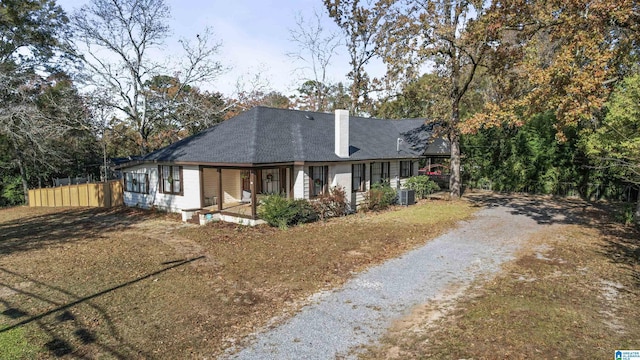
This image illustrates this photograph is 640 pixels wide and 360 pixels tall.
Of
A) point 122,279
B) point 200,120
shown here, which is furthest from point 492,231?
point 200,120

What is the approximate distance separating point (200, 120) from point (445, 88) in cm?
1662

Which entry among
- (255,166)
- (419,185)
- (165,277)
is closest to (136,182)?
(255,166)

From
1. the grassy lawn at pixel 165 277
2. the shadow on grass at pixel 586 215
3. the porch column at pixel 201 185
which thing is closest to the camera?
the grassy lawn at pixel 165 277

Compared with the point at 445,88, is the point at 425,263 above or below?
below

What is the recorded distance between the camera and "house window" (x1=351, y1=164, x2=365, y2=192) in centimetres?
1855

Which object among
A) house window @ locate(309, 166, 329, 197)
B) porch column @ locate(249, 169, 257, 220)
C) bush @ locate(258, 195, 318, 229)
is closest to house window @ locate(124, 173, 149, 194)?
porch column @ locate(249, 169, 257, 220)

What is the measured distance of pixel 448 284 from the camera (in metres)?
8.15

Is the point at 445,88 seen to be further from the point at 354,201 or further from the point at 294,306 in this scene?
the point at 294,306

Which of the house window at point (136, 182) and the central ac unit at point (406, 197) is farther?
the central ac unit at point (406, 197)

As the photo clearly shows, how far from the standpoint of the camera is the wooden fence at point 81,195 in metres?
21.5

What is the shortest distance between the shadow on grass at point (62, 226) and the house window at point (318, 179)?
8304 mm

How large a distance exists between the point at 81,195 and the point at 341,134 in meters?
17.7

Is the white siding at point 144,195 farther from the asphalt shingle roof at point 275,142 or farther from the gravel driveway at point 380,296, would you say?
the gravel driveway at point 380,296

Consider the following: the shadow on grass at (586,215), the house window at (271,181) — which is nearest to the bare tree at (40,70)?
the house window at (271,181)
